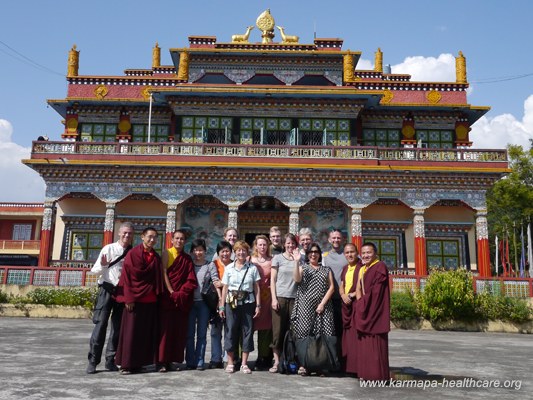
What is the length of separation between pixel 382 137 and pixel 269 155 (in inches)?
259

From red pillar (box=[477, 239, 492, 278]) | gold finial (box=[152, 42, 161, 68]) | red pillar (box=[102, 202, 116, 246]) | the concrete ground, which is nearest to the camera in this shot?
the concrete ground

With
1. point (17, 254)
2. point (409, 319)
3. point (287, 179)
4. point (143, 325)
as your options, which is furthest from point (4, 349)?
point (17, 254)

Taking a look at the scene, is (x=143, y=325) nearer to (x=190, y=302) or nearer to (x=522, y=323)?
(x=190, y=302)

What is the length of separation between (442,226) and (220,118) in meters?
11.6

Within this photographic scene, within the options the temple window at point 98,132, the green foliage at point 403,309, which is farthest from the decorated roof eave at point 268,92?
the green foliage at point 403,309

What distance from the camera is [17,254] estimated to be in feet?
101

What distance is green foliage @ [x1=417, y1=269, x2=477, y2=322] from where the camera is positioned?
48.7 ft

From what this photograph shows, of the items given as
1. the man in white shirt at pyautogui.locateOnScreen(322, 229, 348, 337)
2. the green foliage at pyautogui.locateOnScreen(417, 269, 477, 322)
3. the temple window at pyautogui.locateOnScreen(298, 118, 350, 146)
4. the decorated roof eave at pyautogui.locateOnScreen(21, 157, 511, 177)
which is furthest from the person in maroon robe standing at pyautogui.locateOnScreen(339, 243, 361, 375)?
the temple window at pyautogui.locateOnScreen(298, 118, 350, 146)

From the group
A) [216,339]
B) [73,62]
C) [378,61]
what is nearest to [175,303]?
[216,339]

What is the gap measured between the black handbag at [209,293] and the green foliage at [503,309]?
1126 cm

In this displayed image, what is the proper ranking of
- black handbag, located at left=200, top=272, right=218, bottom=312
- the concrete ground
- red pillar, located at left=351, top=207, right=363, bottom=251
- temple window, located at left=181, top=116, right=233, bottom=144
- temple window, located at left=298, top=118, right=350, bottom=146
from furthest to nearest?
temple window, located at left=181, top=116, right=233, bottom=144 → temple window, located at left=298, top=118, right=350, bottom=146 → red pillar, located at left=351, top=207, right=363, bottom=251 → black handbag, located at left=200, top=272, right=218, bottom=312 → the concrete ground

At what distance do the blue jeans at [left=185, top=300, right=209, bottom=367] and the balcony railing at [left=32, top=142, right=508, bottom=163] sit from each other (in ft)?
47.5

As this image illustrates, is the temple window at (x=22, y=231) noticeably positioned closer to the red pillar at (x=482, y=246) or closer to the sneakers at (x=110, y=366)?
the red pillar at (x=482, y=246)

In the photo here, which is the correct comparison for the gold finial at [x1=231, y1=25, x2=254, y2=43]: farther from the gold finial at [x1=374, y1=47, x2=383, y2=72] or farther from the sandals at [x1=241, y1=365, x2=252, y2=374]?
the sandals at [x1=241, y1=365, x2=252, y2=374]
